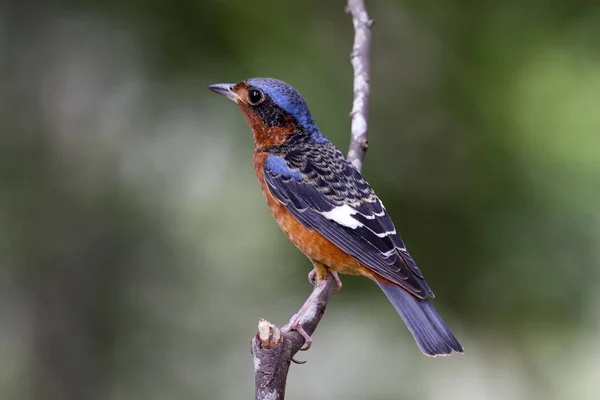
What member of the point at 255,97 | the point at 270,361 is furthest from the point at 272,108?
the point at 270,361

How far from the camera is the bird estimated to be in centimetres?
365

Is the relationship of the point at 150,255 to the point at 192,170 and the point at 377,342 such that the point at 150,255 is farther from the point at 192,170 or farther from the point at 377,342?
the point at 377,342

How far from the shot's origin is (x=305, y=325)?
348cm

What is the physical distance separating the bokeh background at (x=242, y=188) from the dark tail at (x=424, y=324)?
6.50 ft

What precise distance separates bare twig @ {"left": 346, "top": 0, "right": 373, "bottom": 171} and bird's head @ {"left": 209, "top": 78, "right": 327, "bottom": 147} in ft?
0.86

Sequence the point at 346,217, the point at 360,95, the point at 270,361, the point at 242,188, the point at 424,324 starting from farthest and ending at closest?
the point at 242,188 < the point at 360,95 < the point at 346,217 < the point at 424,324 < the point at 270,361

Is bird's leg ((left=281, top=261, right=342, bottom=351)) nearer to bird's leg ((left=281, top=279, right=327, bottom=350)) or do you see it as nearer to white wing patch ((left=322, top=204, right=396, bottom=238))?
bird's leg ((left=281, top=279, right=327, bottom=350))

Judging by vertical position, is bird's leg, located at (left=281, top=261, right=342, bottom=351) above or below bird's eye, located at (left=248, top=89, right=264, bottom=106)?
below

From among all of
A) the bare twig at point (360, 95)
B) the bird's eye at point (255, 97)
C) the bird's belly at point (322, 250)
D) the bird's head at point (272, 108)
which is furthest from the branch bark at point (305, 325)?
the bird's eye at point (255, 97)

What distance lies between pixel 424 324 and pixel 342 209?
2.53ft

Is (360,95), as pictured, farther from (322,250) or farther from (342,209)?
(322,250)

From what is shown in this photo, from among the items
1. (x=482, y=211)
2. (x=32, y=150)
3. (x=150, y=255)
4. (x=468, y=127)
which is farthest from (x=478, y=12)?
(x=32, y=150)

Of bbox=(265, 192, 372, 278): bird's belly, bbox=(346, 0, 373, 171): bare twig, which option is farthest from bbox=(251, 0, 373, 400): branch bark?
bbox=(265, 192, 372, 278): bird's belly

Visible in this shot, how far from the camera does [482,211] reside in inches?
222
